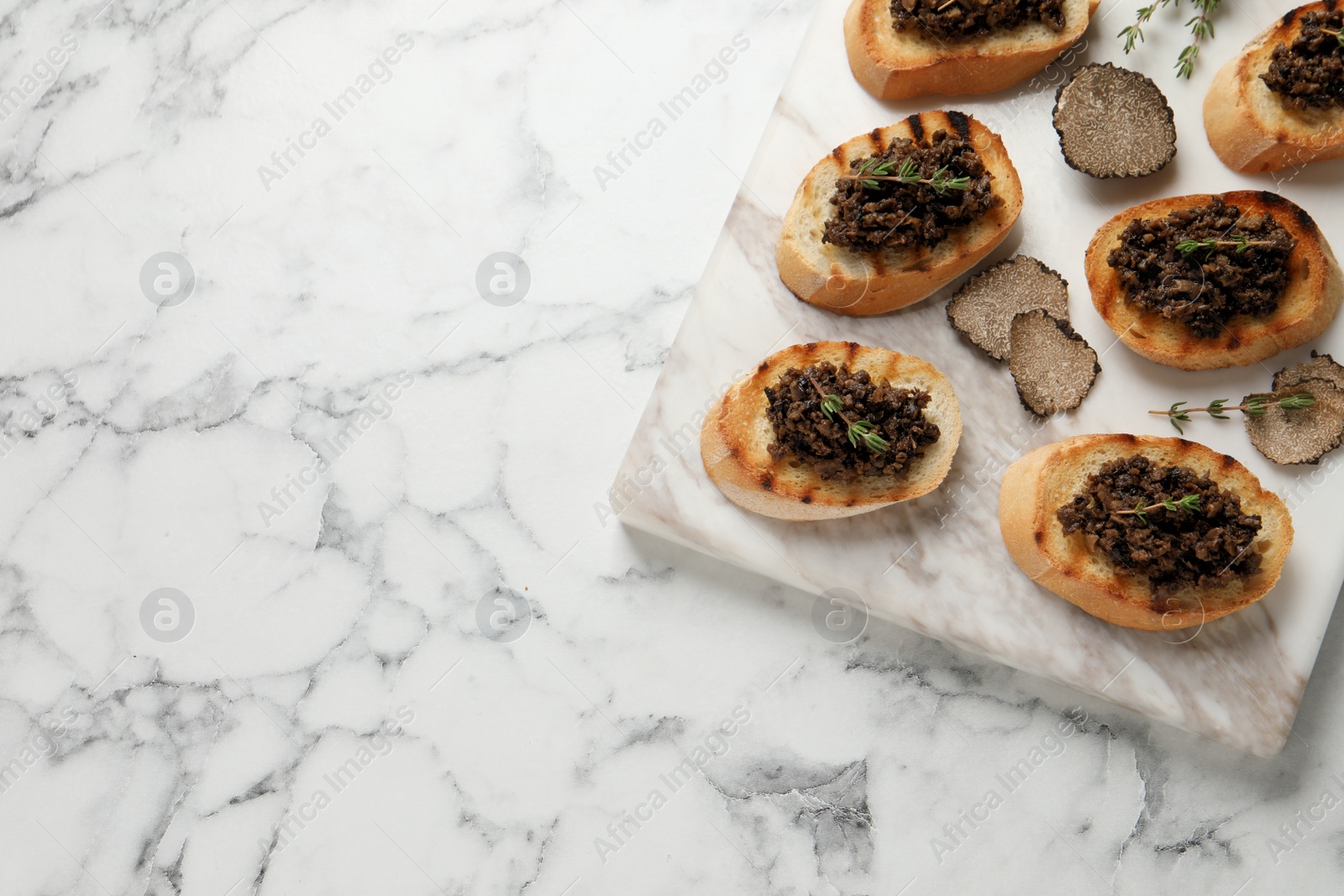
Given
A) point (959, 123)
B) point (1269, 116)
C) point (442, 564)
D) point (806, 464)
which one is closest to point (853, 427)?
point (806, 464)

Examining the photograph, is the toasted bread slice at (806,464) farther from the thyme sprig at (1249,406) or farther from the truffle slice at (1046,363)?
the thyme sprig at (1249,406)

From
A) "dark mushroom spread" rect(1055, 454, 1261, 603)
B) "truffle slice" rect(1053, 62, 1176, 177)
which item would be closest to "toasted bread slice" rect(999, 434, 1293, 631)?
"dark mushroom spread" rect(1055, 454, 1261, 603)

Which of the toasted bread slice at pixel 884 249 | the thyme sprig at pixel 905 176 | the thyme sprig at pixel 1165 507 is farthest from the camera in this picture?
the toasted bread slice at pixel 884 249

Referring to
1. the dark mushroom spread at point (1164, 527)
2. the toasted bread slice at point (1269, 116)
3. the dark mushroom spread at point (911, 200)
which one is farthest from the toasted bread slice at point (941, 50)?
the dark mushroom spread at point (1164, 527)

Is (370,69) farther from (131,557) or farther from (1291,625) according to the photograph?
(1291,625)

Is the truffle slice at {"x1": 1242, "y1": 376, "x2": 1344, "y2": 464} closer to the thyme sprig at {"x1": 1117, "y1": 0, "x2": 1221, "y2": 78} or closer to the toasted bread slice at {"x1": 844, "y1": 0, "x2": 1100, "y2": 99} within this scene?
the thyme sprig at {"x1": 1117, "y1": 0, "x2": 1221, "y2": 78}

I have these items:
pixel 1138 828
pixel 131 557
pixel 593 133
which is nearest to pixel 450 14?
pixel 593 133

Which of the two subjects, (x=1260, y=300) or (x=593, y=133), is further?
(x=593, y=133)
